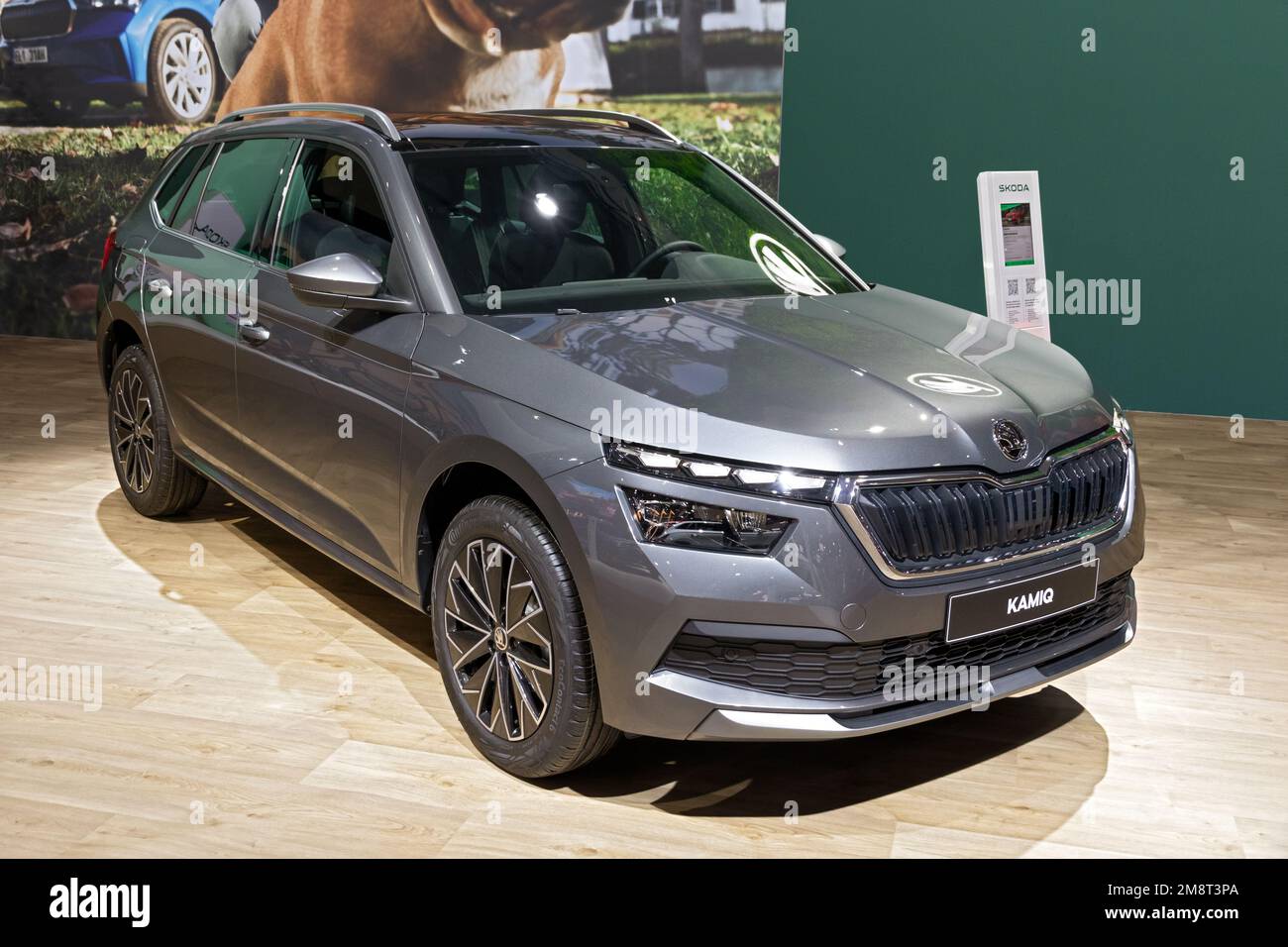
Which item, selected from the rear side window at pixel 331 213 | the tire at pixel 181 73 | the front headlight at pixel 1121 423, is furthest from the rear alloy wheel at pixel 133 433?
the tire at pixel 181 73

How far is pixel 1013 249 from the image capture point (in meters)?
5.32

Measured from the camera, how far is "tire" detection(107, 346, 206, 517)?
4613 mm

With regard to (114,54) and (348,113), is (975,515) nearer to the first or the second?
(348,113)

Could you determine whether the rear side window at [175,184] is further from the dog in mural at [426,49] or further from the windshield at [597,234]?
the dog in mural at [426,49]

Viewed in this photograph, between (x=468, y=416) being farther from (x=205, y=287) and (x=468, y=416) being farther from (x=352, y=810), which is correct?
(x=205, y=287)

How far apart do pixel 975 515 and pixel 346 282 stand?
1575mm

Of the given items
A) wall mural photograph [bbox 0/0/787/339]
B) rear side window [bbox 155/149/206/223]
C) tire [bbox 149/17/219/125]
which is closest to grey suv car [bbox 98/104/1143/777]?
rear side window [bbox 155/149/206/223]

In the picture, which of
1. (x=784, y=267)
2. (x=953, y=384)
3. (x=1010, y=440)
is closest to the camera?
(x=1010, y=440)

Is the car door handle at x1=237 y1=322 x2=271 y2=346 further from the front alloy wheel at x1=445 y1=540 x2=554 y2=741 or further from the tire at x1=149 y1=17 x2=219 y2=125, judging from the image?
the tire at x1=149 y1=17 x2=219 y2=125

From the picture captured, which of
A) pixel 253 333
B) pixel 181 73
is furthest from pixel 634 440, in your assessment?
pixel 181 73

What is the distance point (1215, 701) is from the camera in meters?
3.52

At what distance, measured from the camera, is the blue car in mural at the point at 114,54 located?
9000mm

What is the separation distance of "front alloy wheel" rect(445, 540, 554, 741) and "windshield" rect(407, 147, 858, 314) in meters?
0.65

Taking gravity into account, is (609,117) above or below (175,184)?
above
